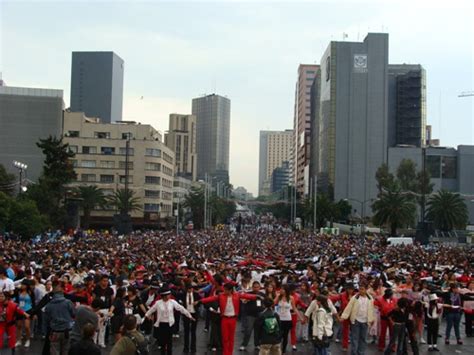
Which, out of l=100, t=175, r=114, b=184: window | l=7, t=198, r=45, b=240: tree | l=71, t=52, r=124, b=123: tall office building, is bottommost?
l=7, t=198, r=45, b=240: tree

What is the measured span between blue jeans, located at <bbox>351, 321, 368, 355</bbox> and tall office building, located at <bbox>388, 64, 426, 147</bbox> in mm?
115139

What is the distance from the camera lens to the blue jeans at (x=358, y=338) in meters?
11.8

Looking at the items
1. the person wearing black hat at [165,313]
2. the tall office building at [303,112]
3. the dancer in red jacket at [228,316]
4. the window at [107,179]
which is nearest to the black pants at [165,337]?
the person wearing black hat at [165,313]

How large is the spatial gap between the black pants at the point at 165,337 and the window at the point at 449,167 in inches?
4028

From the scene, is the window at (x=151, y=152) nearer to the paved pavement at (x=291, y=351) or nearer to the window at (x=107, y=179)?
the window at (x=107, y=179)

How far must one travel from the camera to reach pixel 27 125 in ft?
283

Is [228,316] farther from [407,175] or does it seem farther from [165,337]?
[407,175]

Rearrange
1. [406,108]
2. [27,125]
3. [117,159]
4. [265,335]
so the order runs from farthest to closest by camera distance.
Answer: [406,108] < [117,159] < [27,125] < [265,335]

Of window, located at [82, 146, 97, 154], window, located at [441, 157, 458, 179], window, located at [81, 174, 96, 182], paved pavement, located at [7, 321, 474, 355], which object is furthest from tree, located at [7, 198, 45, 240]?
window, located at [441, 157, 458, 179]

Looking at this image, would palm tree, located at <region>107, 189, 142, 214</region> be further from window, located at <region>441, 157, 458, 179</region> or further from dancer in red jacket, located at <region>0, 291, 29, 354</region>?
dancer in red jacket, located at <region>0, 291, 29, 354</region>

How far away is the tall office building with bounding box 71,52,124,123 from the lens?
184875 millimetres

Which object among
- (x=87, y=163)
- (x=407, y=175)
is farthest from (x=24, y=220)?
(x=407, y=175)

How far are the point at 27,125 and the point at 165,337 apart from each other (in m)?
80.9

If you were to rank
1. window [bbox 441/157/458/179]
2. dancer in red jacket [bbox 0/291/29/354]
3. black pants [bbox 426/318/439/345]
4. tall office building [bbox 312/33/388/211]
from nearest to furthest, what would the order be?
dancer in red jacket [bbox 0/291/29/354]
black pants [bbox 426/318/439/345]
window [bbox 441/157/458/179]
tall office building [bbox 312/33/388/211]
